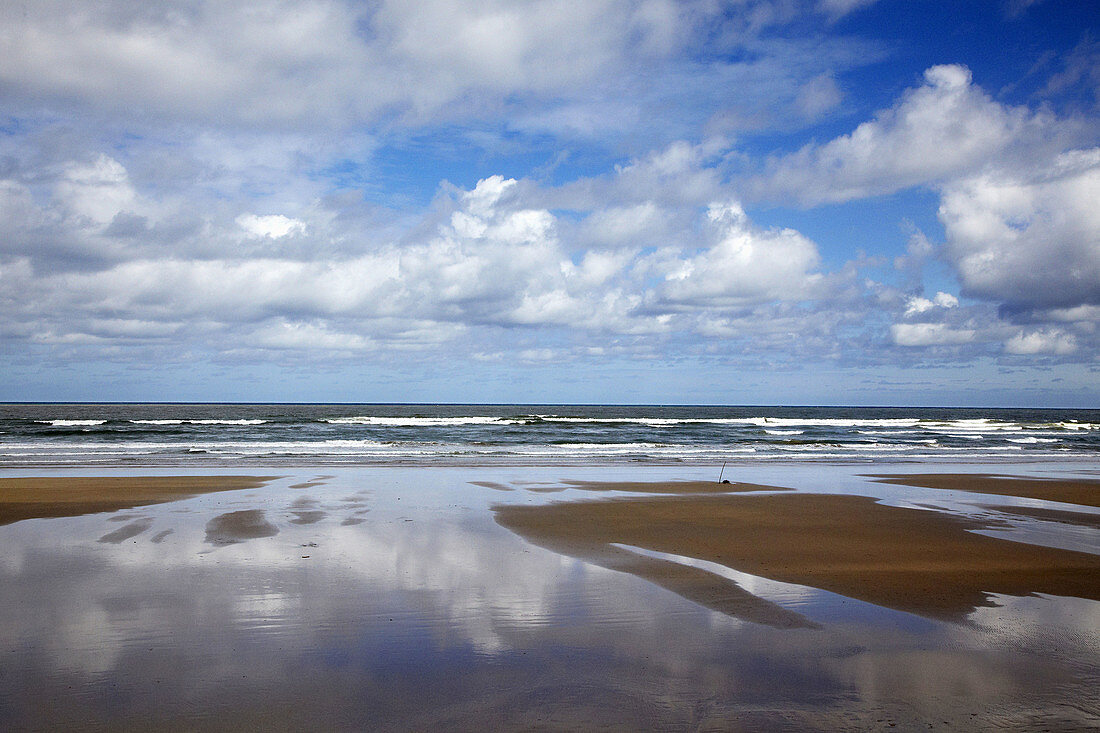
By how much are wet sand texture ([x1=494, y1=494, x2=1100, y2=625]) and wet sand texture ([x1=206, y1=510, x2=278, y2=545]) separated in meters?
3.52

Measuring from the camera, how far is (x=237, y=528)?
965 centimetres

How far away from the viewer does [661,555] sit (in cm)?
827

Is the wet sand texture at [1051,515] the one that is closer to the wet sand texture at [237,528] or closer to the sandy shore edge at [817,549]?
the sandy shore edge at [817,549]

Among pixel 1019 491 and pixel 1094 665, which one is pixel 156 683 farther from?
pixel 1019 491

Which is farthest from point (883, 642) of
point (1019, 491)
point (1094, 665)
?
point (1019, 491)

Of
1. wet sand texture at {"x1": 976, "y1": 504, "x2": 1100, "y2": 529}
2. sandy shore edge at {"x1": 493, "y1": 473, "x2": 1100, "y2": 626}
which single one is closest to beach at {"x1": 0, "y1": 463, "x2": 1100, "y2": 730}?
sandy shore edge at {"x1": 493, "y1": 473, "x2": 1100, "y2": 626}

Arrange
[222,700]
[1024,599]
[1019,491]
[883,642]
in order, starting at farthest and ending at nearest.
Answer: [1019,491] → [1024,599] → [883,642] → [222,700]

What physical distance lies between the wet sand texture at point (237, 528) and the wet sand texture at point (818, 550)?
139 inches

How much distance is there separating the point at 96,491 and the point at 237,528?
6397 mm

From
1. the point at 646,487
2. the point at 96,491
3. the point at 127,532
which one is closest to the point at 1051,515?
the point at 646,487

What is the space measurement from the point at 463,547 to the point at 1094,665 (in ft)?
20.3

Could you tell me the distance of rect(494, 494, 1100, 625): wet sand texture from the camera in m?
6.71

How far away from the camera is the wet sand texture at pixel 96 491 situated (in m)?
11.4

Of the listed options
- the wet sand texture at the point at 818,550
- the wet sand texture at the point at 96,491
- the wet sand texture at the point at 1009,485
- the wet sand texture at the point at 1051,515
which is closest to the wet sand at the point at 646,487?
the wet sand texture at the point at 818,550
